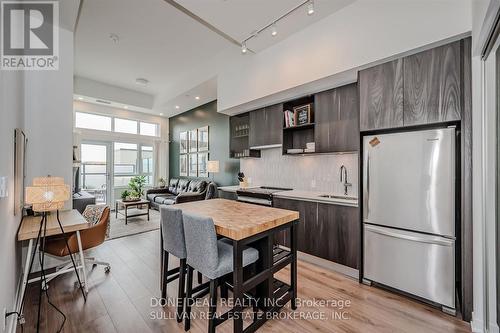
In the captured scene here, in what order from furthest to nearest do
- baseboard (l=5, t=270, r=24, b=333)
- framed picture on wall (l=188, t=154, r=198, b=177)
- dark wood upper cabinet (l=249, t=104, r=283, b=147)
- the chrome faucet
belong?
framed picture on wall (l=188, t=154, r=198, b=177) < dark wood upper cabinet (l=249, t=104, r=283, b=147) < the chrome faucet < baseboard (l=5, t=270, r=24, b=333)

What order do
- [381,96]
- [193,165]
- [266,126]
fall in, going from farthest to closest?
1. [193,165]
2. [266,126]
3. [381,96]

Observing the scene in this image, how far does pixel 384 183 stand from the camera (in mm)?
2328

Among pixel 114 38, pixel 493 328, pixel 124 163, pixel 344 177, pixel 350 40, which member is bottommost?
pixel 493 328

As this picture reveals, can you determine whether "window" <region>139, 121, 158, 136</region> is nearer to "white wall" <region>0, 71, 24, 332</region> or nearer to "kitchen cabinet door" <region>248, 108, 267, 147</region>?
"kitchen cabinet door" <region>248, 108, 267, 147</region>

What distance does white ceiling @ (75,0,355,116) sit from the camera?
2670 mm

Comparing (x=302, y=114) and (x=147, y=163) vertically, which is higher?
(x=302, y=114)

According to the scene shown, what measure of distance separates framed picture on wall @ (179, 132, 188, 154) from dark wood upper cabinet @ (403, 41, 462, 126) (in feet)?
19.9

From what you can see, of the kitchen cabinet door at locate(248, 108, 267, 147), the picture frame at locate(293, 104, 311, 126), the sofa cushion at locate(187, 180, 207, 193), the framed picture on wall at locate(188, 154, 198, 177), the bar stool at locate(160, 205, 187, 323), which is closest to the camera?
the bar stool at locate(160, 205, 187, 323)

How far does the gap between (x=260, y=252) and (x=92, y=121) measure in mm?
6834

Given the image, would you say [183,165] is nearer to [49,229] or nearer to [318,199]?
[49,229]

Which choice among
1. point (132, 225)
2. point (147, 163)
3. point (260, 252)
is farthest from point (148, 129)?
point (260, 252)

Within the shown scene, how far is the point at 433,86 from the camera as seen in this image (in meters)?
2.03

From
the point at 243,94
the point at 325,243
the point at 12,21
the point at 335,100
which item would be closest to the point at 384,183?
the point at 325,243

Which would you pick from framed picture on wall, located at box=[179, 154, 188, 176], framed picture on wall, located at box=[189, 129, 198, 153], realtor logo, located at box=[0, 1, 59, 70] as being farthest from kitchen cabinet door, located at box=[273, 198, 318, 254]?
framed picture on wall, located at box=[179, 154, 188, 176]
